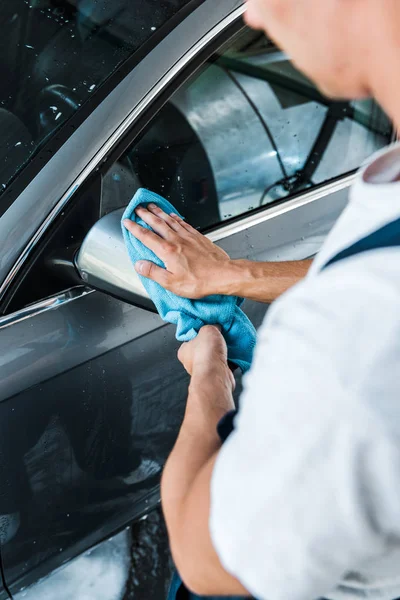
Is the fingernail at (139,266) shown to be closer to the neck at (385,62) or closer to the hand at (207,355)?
the hand at (207,355)

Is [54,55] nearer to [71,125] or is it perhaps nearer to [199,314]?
[71,125]

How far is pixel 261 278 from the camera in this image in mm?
1346

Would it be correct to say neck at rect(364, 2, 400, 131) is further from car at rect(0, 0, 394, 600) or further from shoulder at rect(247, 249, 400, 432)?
car at rect(0, 0, 394, 600)

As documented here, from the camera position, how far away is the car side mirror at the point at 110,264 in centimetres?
136

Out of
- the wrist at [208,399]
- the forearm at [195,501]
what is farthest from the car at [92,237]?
the forearm at [195,501]

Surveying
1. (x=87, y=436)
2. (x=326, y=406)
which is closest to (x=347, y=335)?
(x=326, y=406)

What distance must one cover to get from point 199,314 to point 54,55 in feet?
2.58

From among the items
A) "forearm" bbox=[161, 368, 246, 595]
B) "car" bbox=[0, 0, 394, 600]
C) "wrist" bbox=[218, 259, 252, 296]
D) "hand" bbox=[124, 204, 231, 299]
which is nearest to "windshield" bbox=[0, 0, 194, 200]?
"car" bbox=[0, 0, 394, 600]

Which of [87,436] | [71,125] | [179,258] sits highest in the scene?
[71,125]

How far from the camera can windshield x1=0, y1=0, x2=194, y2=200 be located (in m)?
1.51

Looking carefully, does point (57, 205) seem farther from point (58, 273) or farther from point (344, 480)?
point (344, 480)

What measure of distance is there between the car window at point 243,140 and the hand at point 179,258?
248 millimetres

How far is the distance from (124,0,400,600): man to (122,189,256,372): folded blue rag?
1.88ft

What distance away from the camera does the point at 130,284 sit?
4.56 feet
